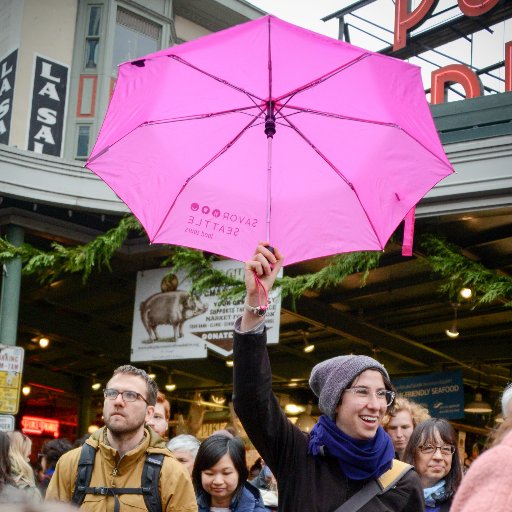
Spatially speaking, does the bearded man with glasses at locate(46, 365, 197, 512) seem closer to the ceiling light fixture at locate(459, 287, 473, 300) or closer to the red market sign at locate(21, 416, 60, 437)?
the ceiling light fixture at locate(459, 287, 473, 300)

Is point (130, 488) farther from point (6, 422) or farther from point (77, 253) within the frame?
point (77, 253)

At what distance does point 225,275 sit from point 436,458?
6452 mm

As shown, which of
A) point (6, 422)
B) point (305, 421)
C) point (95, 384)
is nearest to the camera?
point (6, 422)

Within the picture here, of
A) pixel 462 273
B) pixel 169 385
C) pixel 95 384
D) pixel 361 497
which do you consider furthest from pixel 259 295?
pixel 95 384

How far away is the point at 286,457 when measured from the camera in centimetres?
355

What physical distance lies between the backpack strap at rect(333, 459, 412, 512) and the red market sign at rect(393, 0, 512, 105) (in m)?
12.7

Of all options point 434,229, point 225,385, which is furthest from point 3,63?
point 434,229

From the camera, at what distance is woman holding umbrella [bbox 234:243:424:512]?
338 centimetres

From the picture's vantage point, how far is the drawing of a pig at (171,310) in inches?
468

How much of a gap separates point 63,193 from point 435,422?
7594 millimetres

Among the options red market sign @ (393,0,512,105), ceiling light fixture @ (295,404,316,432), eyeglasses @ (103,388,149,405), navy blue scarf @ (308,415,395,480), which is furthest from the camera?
ceiling light fixture @ (295,404,316,432)

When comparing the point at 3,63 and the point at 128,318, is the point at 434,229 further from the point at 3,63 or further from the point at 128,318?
the point at 3,63

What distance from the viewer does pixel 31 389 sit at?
2619 centimetres

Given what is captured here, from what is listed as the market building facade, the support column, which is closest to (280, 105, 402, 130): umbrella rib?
the market building facade
